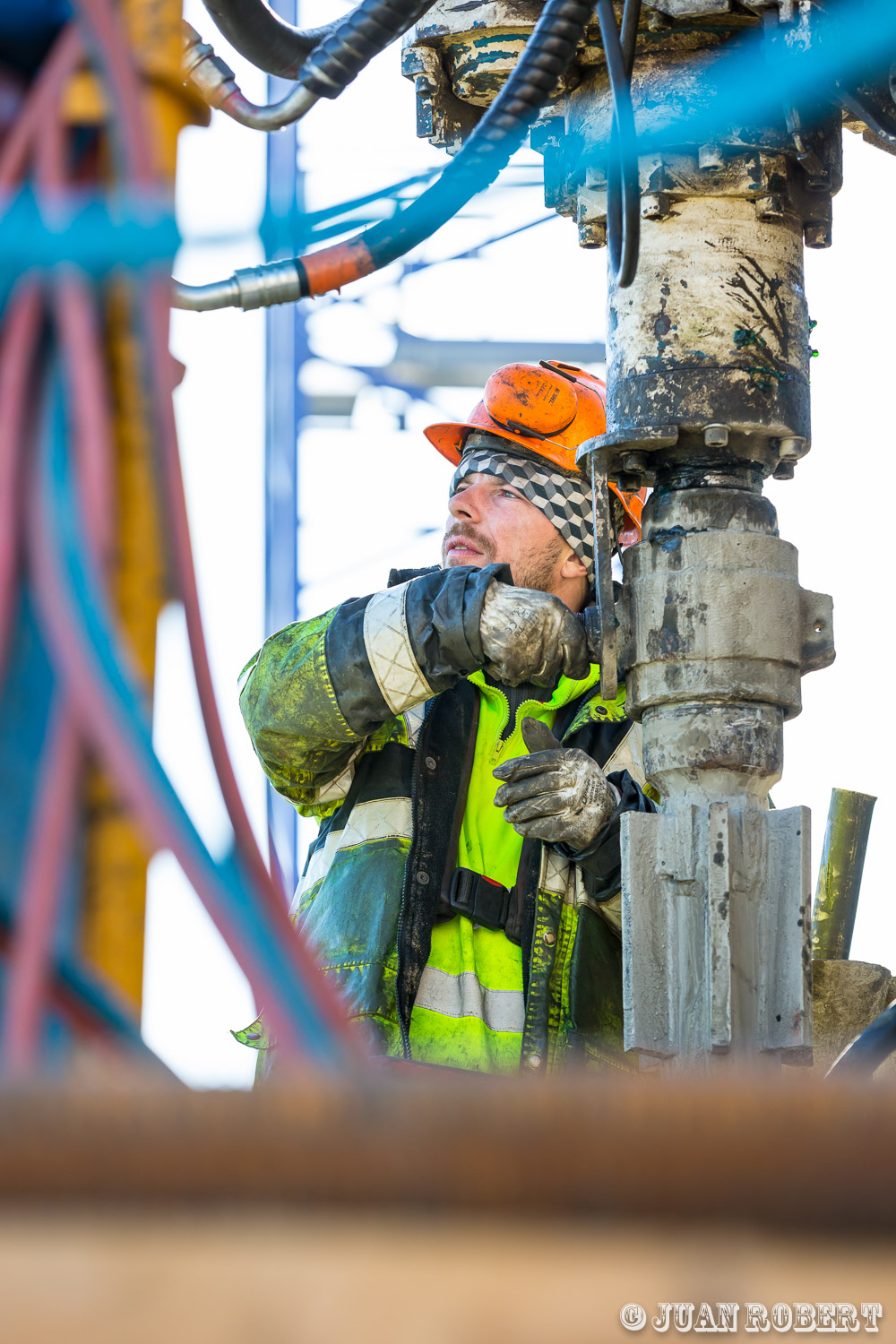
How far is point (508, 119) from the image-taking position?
2.06 m

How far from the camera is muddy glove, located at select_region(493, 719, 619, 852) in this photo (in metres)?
3.35

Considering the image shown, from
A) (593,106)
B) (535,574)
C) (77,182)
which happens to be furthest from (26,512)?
(535,574)

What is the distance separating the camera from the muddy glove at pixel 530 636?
314 centimetres

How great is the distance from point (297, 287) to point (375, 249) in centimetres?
15

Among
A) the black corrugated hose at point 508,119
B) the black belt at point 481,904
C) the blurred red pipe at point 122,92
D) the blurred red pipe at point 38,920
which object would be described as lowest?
the blurred red pipe at point 38,920

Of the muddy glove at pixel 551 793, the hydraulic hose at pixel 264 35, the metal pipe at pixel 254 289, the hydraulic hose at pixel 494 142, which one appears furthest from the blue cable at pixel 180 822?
the muddy glove at pixel 551 793

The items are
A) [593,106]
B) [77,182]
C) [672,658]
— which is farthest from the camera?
[593,106]

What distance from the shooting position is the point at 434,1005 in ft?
12.0

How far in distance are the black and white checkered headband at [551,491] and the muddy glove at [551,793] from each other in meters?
1.06

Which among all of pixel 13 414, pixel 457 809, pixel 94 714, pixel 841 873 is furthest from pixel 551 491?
pixel 94 714

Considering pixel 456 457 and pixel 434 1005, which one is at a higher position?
pixel 456 457

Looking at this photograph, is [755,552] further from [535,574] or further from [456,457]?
[456,457]

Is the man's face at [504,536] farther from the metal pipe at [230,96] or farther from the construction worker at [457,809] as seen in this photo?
the metal pipe at [230,96]

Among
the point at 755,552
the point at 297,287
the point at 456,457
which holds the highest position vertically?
the point at 456,457
